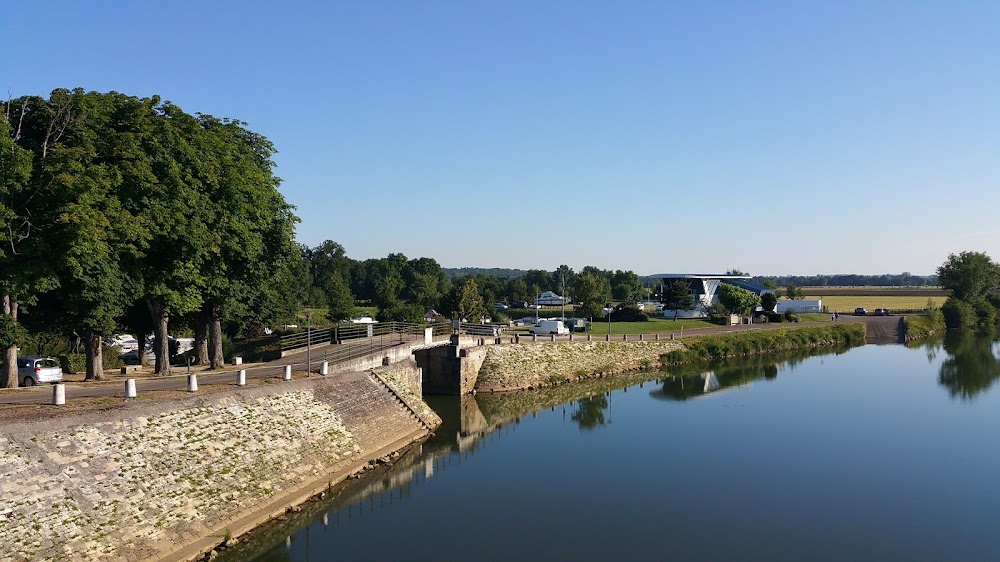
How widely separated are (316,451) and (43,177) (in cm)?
1365

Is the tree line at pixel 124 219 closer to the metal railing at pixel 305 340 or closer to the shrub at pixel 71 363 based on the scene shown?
the shrub at pixel 71 363

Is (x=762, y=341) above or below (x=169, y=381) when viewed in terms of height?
below

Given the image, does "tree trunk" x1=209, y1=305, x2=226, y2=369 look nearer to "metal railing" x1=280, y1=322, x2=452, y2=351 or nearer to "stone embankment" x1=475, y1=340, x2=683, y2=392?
"metal railing" x1=280, y1=322, x2=452, y2=351

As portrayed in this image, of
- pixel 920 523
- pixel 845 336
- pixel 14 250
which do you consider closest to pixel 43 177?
pixel 14 250

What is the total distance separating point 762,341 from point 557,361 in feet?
95.4

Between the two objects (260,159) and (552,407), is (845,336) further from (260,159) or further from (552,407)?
(260,159)

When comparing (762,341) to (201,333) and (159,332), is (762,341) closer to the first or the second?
(201,333)

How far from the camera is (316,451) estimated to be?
86.5 feet

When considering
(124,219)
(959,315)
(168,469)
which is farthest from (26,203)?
(959,315)

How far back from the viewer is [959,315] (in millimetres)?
99938

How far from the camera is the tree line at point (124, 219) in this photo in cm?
2414

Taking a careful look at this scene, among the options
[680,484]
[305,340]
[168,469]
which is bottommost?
[680,484]

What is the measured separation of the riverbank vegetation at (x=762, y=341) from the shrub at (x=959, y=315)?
24185 millimetres

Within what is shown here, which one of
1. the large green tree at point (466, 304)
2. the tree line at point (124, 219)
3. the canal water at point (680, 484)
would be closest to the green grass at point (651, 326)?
the large green tree at point (466, 304)
